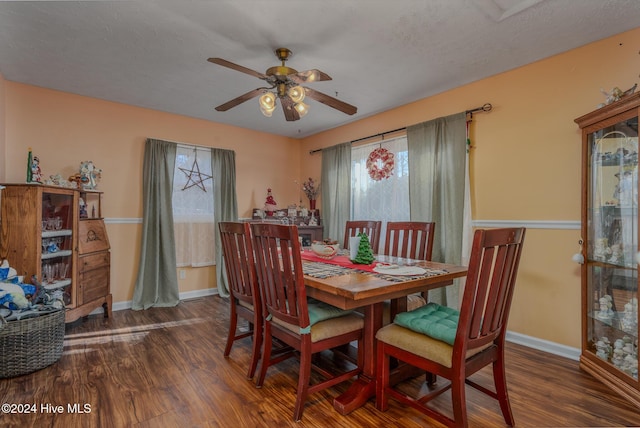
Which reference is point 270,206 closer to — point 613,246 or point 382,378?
point 382,378

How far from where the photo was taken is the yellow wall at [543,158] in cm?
232

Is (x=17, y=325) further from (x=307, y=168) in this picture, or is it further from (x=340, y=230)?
(x=307, y=168)

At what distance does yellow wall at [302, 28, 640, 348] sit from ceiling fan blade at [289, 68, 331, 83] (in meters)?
1.78

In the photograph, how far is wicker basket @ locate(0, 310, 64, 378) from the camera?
2.04 metres

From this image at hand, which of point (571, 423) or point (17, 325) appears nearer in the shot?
point (571, 423)

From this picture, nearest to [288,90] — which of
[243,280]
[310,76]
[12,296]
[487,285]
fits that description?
[310,76]

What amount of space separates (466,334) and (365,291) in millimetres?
480

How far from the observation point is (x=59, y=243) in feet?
9.27

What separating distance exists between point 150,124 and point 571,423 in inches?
185

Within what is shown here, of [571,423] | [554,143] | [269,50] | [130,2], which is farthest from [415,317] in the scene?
[130,2]

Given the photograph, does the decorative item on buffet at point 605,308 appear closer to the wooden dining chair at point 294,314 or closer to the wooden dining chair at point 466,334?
the wooden dining chair at point 466,334

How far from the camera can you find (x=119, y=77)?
2.90 m

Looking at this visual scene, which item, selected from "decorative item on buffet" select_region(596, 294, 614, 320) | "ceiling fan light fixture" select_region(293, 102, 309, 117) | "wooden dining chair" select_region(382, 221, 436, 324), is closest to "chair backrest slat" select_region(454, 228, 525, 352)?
"wooden dining chair" select_region(382, 221, 436, 324)

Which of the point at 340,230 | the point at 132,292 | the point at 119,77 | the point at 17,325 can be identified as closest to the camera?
the point at 17,325
